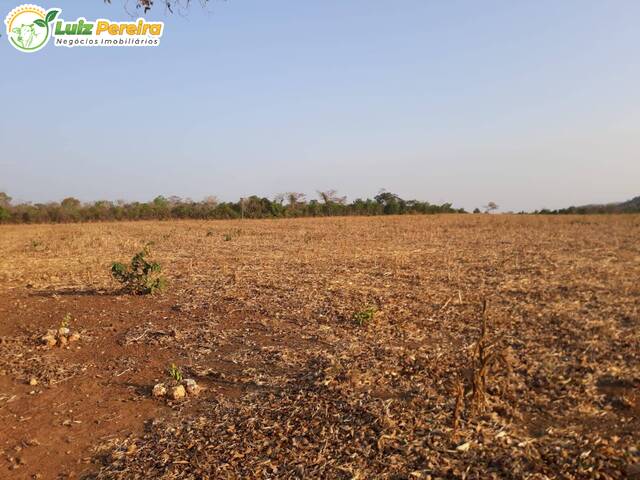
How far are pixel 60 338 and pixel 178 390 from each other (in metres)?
1.98

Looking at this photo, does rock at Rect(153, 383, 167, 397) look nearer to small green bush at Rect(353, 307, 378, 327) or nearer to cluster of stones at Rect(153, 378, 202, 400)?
cluster of stones at Rect(153, 378, 202, 400)

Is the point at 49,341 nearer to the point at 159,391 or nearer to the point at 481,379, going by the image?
the point at 159,391

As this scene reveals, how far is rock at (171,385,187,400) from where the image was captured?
3.55 m

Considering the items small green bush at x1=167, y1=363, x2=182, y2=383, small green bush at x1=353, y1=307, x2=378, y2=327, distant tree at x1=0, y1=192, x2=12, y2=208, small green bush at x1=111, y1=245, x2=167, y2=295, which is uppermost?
distant tree at x1=0, y1=192, x2=12, y2=208

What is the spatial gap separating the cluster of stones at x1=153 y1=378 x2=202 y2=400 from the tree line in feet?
104

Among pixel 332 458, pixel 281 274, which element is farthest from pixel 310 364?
pixel 281 274

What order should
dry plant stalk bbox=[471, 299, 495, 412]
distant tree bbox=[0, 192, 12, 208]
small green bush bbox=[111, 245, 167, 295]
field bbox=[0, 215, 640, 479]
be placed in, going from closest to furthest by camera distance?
field bbox=[0, 215, 640, 479], dry plant stalk bbox=[471, 299, 495, 412], small green bush bbox=[111, 245, 167, 295], distant tree bbox=[0, 192, 12, 208]

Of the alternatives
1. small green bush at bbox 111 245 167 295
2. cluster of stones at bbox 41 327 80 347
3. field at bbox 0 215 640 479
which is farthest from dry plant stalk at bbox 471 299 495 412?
A: small green bush at bbox 111 245 167 295

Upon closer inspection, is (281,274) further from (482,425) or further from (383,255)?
(482,425)

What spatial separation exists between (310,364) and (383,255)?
7.10 m

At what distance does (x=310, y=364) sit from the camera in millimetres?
4105

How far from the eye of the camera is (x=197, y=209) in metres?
35.6

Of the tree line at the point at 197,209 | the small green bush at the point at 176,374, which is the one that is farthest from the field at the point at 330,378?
the tree line at the point at 197,209

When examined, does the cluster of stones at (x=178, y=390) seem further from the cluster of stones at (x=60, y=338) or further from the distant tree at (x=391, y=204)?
the distant tree at (x=391, y=204)
